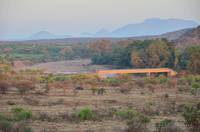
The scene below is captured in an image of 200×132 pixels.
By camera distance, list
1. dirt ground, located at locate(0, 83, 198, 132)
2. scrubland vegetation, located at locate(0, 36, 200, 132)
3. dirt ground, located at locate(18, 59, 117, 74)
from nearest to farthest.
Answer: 1. scrubland vegetation, located at locate(0, 36, 200, 132)
2. dirt ground, located at locate(0, 83, 198, 132)
3. dirt ground, located at locate(18, 59, 117, 74)

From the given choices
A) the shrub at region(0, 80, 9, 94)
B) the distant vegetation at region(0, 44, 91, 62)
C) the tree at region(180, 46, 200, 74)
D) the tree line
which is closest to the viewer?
the shrub at region(0, 80, 9, 94)

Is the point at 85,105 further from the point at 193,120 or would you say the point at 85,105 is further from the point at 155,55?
the point at 155,55

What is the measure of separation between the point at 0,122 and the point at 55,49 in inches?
3754

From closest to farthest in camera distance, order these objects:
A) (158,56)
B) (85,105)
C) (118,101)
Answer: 1. (85,105)
2. (118,101)
3. (158,56)

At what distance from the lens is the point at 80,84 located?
40375 millimetres

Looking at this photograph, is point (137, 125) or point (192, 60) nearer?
point (137, 125)

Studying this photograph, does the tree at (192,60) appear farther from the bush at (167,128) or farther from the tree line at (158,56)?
the bush at (167,128)

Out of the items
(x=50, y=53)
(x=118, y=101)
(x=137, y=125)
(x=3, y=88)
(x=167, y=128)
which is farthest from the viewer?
(x=50, y=53)

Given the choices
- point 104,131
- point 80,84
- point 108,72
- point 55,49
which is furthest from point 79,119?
point 55,49

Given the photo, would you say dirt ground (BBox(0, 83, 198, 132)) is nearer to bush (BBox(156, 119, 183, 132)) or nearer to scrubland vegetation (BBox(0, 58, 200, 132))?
scrubland vegetation (BBox(0, 58, 200, 132))

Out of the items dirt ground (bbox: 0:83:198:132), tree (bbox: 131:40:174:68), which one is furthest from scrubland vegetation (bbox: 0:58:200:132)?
tree (bbox: 131:40:174:68)

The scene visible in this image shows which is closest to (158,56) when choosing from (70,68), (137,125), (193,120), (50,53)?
(70,68)

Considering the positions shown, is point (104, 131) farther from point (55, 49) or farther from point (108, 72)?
point (55, 49)

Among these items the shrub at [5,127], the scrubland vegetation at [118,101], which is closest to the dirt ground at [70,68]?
the scrubland vegetation at [118,101]
